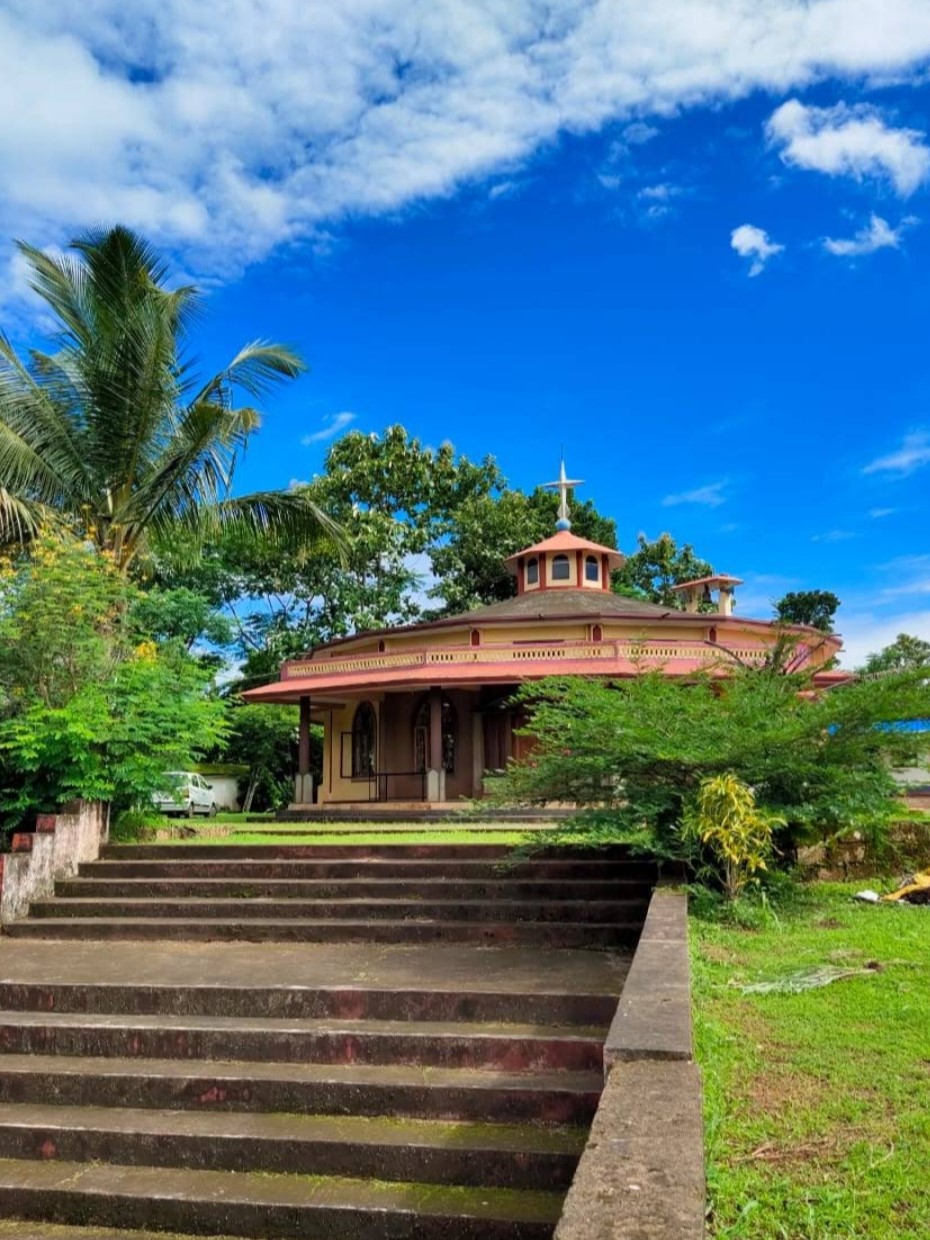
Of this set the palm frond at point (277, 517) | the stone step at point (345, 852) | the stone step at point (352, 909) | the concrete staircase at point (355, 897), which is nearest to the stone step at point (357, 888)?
the concrete staircase at point (355, 897)

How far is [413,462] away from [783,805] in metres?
28.6

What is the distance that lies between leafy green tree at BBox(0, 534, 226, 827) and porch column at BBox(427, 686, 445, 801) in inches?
401

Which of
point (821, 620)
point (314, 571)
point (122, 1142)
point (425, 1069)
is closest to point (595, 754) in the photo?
point (425, 1069)

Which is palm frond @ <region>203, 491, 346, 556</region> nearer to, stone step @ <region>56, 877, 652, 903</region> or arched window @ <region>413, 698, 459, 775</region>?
arched window @ <region>413, 698, 459, 775</region>

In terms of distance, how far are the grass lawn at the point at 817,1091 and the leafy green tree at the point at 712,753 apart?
58.6 inches

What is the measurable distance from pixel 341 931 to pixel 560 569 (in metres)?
21.6

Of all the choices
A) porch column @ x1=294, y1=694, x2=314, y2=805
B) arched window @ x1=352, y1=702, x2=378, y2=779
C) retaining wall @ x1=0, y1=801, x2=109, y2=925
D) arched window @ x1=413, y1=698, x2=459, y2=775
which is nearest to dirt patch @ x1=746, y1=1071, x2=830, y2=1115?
retaining wall @ x1=0, y1=801, x2=109, y2=925

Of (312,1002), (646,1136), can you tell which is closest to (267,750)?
(312,1002)

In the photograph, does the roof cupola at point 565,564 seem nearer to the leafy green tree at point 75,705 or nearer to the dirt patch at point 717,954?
the leafy green tree at point 75,705

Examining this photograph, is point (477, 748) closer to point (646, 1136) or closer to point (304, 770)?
point (304, 770)

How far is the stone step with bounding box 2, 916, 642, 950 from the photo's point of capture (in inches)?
293

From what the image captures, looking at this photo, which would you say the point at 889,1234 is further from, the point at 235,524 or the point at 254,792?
the point at 254,792

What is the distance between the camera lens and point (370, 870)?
9055mm

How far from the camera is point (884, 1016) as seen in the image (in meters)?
4.78
